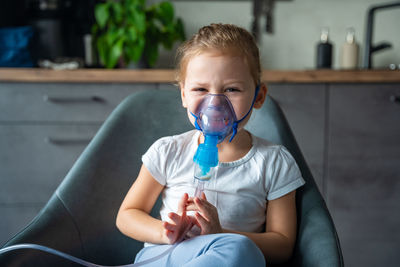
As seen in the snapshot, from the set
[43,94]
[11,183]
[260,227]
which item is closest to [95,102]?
[43,94]

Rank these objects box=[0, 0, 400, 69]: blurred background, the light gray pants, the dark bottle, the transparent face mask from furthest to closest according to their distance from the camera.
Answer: box=[0, 0, 400, 69]: blurred background, the dark bottle, the transparent face mask, the light gray pants

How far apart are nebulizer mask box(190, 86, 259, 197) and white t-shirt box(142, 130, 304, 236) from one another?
0.11m

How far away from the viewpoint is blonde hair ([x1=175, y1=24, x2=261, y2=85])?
0.80 meters

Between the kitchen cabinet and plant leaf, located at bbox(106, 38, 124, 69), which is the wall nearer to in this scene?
plant leaf, located at bbox(106, 38, 124, 69)

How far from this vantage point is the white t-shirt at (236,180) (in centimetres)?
87

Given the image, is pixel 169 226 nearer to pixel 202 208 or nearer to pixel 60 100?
pixel 202 208

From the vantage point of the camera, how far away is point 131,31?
1.88 m

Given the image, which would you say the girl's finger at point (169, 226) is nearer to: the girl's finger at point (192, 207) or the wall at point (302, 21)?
the girl's finger at point (192, 207)

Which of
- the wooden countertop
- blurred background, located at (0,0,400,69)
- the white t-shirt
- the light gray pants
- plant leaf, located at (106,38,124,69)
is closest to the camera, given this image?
the light gray pants

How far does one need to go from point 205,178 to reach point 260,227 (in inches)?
10.0

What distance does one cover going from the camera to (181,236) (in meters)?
0.76

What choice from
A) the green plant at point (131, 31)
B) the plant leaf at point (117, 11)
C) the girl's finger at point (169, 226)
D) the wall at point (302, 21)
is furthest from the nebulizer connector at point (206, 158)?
the wall at point (302, 21)

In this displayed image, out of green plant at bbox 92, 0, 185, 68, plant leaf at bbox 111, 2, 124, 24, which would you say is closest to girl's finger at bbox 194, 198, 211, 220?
green plant at bbox 92, 0, 185, 68

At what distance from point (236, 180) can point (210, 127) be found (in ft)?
0.59
